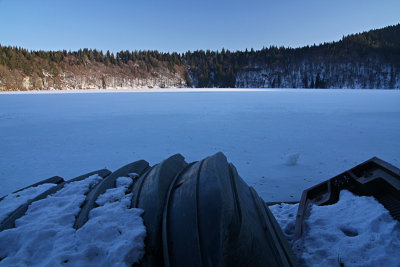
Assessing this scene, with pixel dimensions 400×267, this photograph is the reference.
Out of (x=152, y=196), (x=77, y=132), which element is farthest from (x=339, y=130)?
(x=77, y=132)

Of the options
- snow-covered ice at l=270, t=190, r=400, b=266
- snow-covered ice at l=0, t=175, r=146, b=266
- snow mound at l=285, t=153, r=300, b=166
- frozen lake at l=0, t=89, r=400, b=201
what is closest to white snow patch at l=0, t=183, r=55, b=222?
snow-covered ice at l=0, t=175, r=146, b=266

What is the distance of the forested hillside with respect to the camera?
6631cm

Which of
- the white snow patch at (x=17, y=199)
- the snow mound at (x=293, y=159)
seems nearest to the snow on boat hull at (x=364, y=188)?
the snow mound at (x=293, y=159)

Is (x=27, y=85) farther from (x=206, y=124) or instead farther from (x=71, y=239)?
(x=71, y=239)

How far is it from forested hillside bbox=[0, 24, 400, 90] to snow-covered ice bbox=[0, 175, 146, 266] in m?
73.4

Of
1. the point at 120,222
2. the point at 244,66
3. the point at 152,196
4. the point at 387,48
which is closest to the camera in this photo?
the point at 120,222

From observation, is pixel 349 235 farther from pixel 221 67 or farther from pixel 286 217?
pixel 221 67

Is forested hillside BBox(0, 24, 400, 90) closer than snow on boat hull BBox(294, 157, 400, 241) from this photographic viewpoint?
Result: No

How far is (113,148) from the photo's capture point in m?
6.39

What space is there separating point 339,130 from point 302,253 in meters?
7.56

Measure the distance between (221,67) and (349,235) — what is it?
302 feet

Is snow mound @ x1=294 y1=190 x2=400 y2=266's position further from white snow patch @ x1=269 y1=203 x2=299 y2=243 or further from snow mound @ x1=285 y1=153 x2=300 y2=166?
snow mound @ x1=285 y1=153 x2=300 y2=166

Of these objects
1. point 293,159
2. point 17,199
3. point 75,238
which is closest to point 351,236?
point 75,238

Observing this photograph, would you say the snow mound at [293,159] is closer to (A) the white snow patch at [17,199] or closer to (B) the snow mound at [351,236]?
(B) the snow mound at [351,236]
